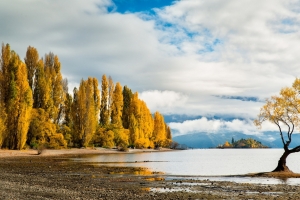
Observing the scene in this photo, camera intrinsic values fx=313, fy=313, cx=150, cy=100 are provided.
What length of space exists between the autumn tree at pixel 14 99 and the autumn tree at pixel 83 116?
21.6m

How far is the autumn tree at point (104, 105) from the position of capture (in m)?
100

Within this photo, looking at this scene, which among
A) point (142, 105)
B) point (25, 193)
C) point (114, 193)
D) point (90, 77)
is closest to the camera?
point (25, 193)

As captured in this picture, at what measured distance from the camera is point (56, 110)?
78.4m

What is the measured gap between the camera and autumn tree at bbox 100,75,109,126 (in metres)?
100

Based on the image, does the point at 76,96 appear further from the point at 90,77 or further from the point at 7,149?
the point at 7,149

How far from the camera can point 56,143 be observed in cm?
7550

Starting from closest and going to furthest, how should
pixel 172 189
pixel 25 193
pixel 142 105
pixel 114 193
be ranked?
pixel 25 193 < pixel 114 193 < pixel 172 189 < pixel 142 105

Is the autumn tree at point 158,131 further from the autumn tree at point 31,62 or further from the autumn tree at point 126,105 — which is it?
the autumn tree at point 31,62

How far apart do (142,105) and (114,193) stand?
102555 mm

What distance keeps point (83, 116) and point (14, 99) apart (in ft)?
80.8

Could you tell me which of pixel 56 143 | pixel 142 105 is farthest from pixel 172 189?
pixel 142 105

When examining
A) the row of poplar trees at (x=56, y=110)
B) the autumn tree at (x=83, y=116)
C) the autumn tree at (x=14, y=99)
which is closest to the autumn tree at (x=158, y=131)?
the row of poplar trees at (x=56, y=110)

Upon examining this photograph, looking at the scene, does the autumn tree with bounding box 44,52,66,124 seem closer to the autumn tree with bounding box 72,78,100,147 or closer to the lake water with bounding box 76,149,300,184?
the autumn tree with bounding box 72,78,100,147

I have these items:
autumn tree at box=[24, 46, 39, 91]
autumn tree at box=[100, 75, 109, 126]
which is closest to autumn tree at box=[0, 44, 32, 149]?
autumn tree at box=[24, 46, 39, 91]
